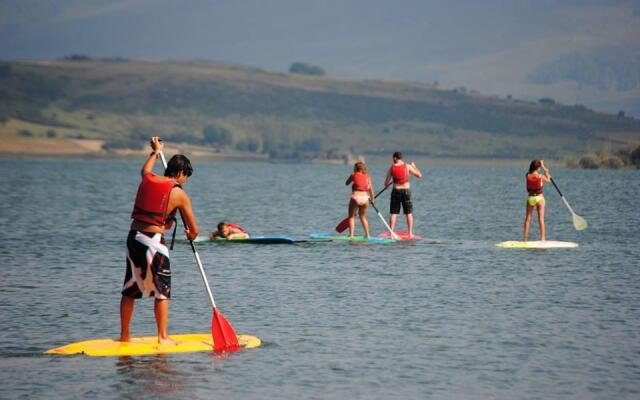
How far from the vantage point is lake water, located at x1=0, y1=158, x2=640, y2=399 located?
45.3ft

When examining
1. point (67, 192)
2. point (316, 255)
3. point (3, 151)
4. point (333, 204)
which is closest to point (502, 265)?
point (316, 255)

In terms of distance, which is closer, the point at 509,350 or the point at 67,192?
the point at 509,350

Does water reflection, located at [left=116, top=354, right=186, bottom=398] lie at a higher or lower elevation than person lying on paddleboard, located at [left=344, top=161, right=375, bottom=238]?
lower

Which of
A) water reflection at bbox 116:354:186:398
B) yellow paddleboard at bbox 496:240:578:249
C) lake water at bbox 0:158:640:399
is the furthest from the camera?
yellow paddleboard at bbox 496:240:578:249

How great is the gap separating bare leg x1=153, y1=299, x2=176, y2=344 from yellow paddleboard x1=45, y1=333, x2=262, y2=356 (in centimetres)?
10

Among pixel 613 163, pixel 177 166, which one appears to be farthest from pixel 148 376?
pixel 613 163

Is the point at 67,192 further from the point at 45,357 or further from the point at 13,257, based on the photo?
the point at 45,357

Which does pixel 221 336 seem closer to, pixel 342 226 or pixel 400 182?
pixel 400 182

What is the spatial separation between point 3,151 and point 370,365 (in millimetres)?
165615

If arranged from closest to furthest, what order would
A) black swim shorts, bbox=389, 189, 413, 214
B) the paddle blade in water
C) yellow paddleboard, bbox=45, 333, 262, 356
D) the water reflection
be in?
the water reflection
yellow paddleboard, bbox=45, 333, 262, 356
black swim shorts, bbox=389, 189, 413, 214
the paddle blade in water

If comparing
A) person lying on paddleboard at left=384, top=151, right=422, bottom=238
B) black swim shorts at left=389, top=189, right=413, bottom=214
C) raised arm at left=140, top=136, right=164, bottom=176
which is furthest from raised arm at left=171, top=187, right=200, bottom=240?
black swim shorts at left=389, top=189, right=413, bottom=214

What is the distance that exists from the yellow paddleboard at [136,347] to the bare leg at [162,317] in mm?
100

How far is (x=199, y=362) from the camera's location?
48.8ft

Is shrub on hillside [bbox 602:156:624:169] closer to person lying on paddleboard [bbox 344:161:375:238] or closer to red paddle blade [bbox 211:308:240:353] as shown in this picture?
person lying on paddleboard [bbox 344:161:375:238]
